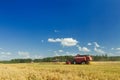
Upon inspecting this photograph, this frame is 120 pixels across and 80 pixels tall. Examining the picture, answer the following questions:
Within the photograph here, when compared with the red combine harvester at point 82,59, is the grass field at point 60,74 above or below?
below

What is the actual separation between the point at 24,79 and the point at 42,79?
994mm

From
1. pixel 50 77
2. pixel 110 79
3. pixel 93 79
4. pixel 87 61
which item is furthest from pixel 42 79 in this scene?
pixel 87 61

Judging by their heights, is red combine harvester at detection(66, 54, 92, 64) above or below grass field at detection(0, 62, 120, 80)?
above

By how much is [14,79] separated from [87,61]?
34.4 meters

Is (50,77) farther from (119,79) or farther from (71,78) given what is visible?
(119,79)

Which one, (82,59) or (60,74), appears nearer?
(60,74)

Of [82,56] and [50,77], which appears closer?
[50,77]

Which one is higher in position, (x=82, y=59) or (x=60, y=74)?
(x=82, y=59)

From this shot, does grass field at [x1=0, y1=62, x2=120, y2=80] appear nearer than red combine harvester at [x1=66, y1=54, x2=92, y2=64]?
Yes

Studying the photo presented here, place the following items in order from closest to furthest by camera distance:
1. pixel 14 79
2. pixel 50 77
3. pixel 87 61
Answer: pixel 14 79 → pixel 50 77 → pixel 87 61

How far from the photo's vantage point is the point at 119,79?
13672 mm

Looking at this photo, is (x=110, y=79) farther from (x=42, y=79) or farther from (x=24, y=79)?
(x=24, y=79)

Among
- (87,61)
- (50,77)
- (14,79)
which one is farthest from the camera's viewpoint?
(87,61)

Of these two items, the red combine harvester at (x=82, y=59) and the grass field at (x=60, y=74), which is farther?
the red combine harvester at (x=82, y=59)
